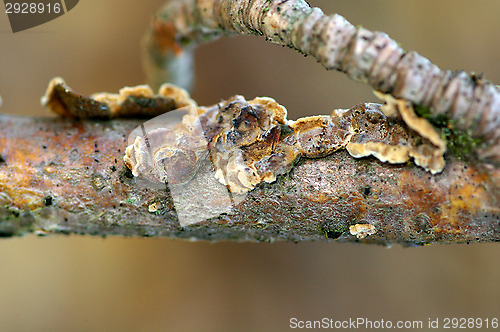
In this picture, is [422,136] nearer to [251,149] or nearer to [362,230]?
[362,230]

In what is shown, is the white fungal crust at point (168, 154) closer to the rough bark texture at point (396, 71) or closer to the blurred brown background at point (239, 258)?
the rough bark texture at point (396, 71)

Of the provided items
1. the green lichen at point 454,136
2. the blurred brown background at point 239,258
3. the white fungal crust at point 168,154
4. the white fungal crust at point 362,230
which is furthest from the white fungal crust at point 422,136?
the blurred brown background at point 239,258

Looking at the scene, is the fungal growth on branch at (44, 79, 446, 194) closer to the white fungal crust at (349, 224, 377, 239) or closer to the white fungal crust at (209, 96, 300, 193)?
the white fungal crust at (209, 96, 300, 193)

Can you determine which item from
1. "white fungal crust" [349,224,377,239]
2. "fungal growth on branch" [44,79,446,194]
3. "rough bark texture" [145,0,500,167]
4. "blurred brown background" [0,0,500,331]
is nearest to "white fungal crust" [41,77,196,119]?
"fungal growth on branch" [44,79,446,194]

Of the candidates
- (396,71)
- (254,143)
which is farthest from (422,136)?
(254,143)

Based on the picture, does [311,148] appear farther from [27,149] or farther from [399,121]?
[27,149]

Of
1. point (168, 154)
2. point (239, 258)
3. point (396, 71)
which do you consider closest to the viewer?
point (396, 71)

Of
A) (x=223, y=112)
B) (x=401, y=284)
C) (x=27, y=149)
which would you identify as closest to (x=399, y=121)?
(x=223, y=112)

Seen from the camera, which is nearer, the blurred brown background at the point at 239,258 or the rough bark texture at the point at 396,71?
the rough bark texture at the point at 396,71
